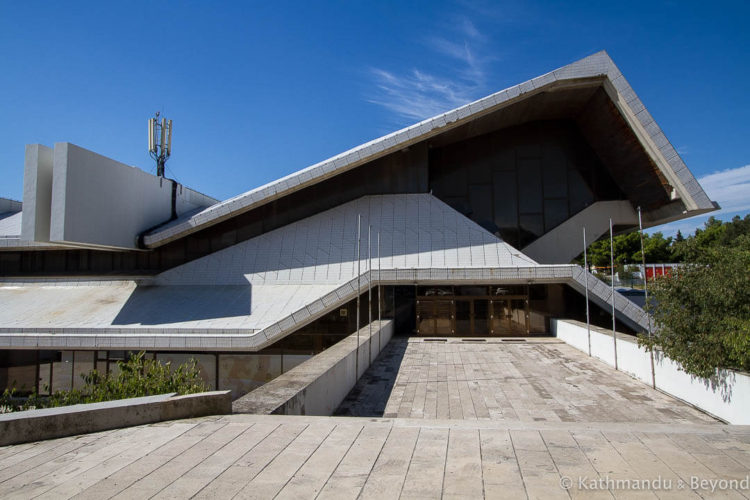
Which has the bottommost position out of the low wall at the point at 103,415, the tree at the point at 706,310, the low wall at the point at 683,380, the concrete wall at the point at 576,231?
the low wall at the point at 683,380

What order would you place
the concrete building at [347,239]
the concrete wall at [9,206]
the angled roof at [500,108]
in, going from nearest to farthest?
the concrete building at [347,239] < the angled roof at [500,108] < the concrete wall at [9,206]

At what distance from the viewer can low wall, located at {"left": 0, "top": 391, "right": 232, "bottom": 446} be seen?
5.22 meters

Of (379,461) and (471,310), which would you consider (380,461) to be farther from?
(471,310)

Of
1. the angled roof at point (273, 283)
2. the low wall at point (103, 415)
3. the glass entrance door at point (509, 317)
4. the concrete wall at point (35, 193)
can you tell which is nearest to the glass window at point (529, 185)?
the angled roof at point (273, 283)

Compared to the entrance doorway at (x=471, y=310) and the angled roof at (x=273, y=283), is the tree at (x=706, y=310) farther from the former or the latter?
the entrance doorway at (x=471, y=310)

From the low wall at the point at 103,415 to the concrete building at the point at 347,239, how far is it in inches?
427

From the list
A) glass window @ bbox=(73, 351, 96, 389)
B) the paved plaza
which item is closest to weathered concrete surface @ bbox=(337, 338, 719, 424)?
the paved plaza

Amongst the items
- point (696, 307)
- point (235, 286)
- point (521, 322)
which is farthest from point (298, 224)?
point (696, 307)

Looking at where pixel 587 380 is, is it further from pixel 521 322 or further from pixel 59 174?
pixel 59 174

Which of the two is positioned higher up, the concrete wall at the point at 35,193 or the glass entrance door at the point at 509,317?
the concrete wall at the point at 35,193

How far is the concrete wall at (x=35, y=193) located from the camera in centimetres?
1906

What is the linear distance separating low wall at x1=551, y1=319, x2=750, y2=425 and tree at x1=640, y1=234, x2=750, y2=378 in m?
0.31

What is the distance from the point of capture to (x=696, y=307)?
917 centimetres

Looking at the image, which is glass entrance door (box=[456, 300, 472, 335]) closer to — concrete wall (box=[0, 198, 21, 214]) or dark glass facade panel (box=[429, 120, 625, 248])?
dark glass facade panel (box=[429, 120, 625, 248])
